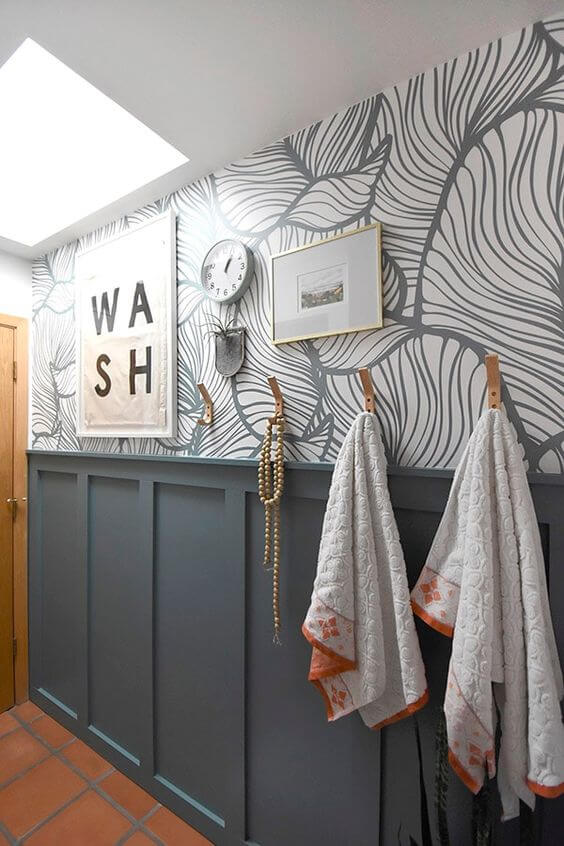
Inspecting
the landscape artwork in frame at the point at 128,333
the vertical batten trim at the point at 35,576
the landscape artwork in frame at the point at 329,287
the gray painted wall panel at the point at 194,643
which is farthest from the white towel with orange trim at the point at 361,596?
the vertical batten trim at the point at 35,576

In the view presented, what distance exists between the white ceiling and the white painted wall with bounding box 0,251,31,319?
4.22 ft

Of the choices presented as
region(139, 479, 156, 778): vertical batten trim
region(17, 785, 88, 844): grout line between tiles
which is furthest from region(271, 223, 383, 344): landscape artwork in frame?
region(17, 785, 88, 844): grout line between tiles

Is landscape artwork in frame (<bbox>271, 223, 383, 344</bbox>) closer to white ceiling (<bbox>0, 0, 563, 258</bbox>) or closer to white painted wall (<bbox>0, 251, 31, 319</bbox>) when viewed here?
white ceiling (<bbox>0, 0, 563, 258</bbox>)

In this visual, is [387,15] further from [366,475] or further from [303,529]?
[303,529]

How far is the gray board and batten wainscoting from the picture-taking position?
1058 mm

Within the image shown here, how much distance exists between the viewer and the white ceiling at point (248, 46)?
2.96ft

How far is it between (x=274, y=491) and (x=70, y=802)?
1.49 meters

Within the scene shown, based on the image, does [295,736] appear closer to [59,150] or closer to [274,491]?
[274,491]

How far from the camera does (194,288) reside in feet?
4.91

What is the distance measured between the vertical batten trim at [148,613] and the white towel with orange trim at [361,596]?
811mm

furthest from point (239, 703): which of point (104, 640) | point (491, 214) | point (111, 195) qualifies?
point (111, 195)

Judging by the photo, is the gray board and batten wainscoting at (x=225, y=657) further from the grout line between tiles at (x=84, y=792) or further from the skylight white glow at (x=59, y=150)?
the skylight white glow at (x=59, y=150)

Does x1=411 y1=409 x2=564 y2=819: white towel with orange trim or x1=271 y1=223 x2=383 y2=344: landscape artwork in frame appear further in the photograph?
x1=271 y1=223 x2=383 y2=344: landscape artwork in frame

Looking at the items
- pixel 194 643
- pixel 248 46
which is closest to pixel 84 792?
pixel 194 643
